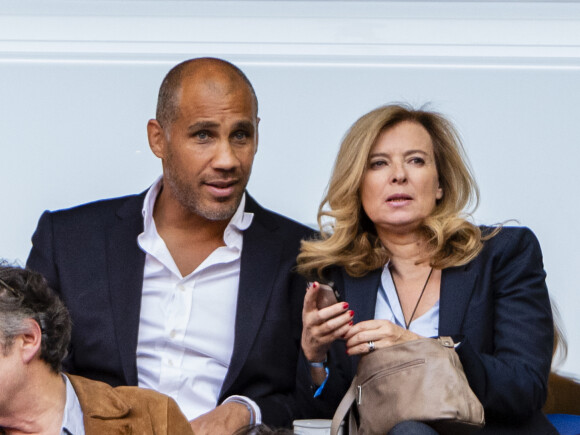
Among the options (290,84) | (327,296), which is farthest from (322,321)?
(290,84)

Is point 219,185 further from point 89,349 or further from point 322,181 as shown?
point 322,181

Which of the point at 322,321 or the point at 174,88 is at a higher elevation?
the point at 174,88

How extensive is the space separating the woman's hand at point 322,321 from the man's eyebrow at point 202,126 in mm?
660

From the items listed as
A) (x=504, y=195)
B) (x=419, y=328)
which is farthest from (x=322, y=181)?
(x=419, y=328)

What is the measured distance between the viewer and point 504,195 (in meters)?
3.95

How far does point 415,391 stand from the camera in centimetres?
250

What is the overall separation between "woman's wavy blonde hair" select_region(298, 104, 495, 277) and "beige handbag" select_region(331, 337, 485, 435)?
50 centimetres

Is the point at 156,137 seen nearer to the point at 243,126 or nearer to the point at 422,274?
the point at 243,126

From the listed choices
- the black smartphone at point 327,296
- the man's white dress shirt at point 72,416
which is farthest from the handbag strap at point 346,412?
the man's white dress shirt at point 72,416

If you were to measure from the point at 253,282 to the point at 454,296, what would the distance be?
0.62 meters

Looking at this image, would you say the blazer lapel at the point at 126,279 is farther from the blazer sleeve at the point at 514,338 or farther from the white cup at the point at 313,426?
the blazer sleeve at the point at 514,338

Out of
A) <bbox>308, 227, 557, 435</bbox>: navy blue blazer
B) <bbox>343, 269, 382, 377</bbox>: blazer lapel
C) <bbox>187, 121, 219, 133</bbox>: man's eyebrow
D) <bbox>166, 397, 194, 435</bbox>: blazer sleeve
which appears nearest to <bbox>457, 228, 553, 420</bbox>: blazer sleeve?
<bbox>308, 227, 557, 435</bbox>: navy blue blazer

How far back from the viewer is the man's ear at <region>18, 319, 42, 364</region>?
2.32m

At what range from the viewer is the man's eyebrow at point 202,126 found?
10.2 feet
